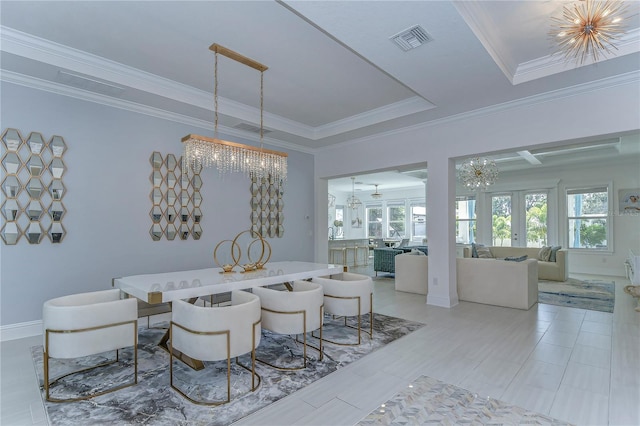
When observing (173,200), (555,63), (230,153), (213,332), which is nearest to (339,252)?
(173,200)

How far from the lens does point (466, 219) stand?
10.2m

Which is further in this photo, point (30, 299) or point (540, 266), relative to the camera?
point (540, 266)

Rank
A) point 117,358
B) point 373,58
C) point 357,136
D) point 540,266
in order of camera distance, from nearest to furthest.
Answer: point 117,358, point 373,58, point 357,136, point 540,266

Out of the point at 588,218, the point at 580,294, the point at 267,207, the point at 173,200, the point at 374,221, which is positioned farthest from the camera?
the point at 374,221

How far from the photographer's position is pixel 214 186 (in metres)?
5.10

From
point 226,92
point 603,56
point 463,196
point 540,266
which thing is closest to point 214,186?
point 226,92

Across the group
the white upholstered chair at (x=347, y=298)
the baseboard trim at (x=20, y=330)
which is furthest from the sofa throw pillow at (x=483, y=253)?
the baseboard trim at (x=20, y=330)

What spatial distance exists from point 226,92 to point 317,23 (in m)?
2.14

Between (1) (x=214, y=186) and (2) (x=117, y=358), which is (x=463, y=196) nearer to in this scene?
(1) (x=214, y=186)

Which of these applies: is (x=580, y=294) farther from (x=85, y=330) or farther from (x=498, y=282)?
(x=85, y=330)

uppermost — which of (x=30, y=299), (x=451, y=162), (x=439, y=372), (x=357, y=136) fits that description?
(x=357, y=136)

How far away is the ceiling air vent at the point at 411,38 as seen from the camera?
8.79 feet

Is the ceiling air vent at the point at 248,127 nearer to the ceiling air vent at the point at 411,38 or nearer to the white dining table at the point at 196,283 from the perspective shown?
the white dining table at the point at 196,283

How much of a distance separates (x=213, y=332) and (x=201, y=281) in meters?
0.87
